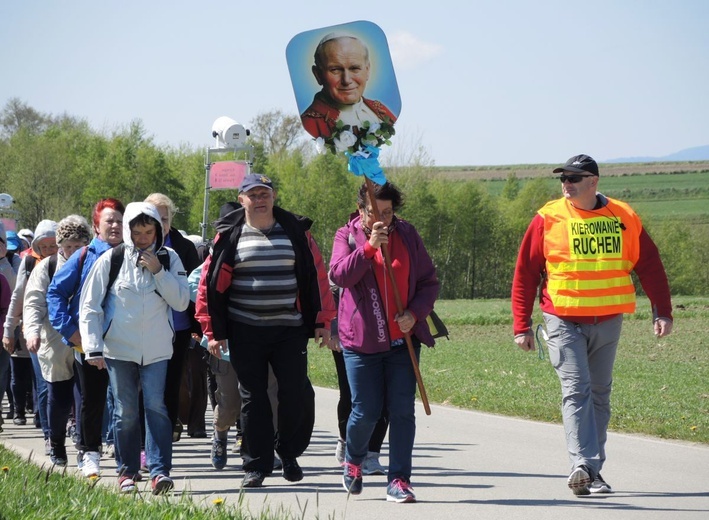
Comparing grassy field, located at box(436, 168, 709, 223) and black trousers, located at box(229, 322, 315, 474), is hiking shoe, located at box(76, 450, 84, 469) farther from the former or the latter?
grassy field, located at box(436, 168, 709, 223)

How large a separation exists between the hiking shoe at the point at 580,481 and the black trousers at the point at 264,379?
6.51 feet

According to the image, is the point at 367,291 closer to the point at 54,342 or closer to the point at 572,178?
the point at 572,178

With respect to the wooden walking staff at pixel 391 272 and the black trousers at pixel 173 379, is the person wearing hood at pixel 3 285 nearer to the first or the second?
the black trousers at pixel 173 379

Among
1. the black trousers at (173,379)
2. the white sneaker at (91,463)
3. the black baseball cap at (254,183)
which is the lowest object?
the white sneaker at (91,463)

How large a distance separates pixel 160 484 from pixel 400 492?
1559mm

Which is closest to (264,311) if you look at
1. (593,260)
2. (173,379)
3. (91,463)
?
(173,379)

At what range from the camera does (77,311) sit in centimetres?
880

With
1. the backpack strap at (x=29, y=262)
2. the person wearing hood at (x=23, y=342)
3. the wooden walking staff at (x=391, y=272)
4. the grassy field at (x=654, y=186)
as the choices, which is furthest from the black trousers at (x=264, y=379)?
the grassy field at (x=654, y=186)

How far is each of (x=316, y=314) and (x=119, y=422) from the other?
1.55m

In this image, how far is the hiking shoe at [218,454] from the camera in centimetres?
905

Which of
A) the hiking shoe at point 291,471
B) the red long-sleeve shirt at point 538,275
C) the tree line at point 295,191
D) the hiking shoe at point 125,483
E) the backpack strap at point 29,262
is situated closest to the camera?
the hiking shoe at point 125,483

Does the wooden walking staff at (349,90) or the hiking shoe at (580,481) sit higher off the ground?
the wooden walking staff at (349,90)

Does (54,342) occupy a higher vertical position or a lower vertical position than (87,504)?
higher

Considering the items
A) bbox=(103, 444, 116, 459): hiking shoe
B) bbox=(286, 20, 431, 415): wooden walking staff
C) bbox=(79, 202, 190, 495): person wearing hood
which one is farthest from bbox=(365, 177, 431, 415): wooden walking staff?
bbox=(103, 444, 116, 459): hiking shoe
